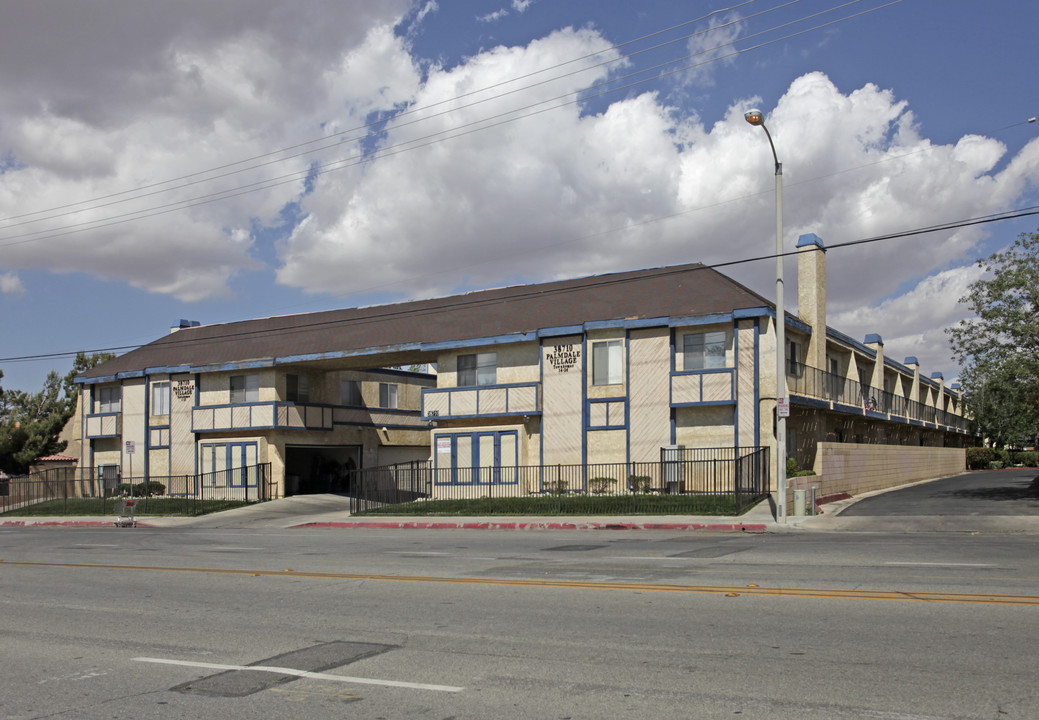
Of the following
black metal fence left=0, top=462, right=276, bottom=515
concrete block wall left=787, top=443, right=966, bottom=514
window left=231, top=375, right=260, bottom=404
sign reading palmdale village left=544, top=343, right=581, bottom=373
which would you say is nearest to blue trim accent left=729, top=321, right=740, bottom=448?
concrete block wall left=787, top=443, right=966, bottom=514

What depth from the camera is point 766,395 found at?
96.6 ft

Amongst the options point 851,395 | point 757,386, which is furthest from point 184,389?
point 851,395

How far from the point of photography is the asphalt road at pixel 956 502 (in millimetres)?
23562

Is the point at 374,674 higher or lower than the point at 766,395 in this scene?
lower

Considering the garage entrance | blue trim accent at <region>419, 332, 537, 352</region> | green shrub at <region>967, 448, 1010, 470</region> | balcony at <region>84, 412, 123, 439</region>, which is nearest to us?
blue trim accent at <region>419, 332, 537, 352</region>

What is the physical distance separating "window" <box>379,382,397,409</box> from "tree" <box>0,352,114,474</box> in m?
16.2


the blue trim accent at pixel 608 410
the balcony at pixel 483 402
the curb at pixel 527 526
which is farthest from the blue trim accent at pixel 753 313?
the curb at pixel 527 526

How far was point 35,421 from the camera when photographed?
178 feet

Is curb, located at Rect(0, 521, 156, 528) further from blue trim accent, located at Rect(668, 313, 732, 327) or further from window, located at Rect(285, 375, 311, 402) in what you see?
blue trim accent, located at Rect(668, 313, 732, 327)

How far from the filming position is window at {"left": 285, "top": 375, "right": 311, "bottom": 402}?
40.7 metres

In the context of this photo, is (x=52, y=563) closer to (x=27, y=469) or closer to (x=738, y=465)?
(x=738, y=465)

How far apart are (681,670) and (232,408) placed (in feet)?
118

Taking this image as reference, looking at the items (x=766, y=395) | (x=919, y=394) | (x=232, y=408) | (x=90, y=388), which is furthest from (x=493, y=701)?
(x=919, y=394)

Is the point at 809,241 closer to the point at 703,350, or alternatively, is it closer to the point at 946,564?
the point at 703,350
